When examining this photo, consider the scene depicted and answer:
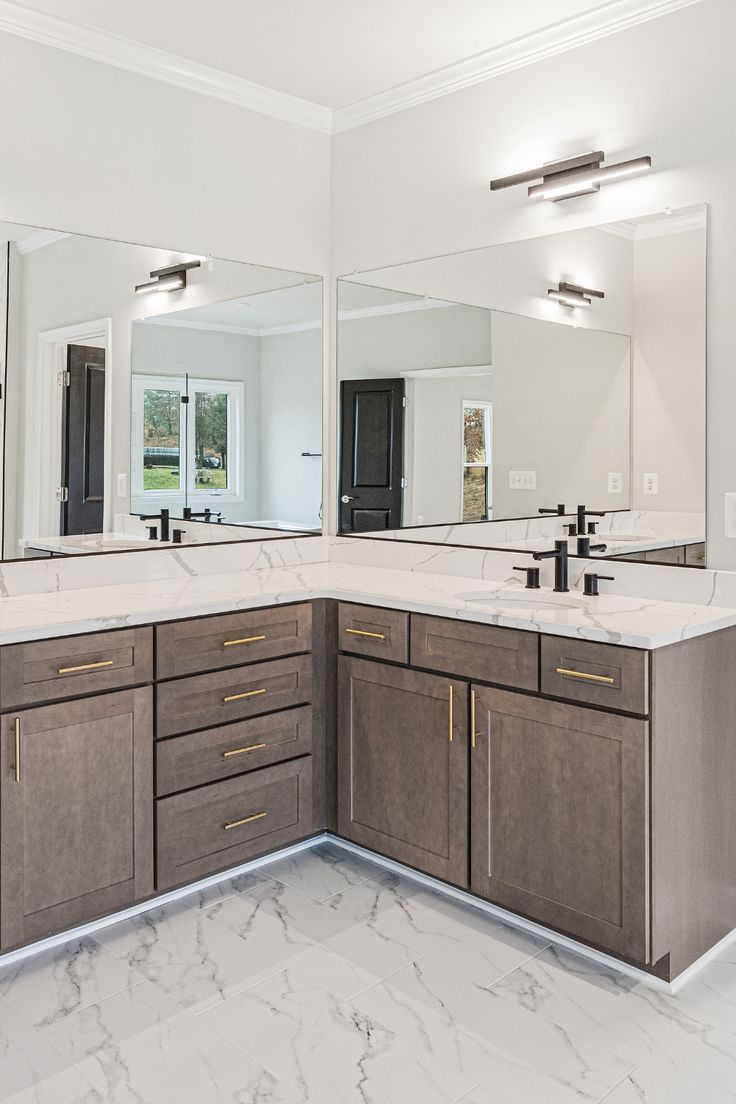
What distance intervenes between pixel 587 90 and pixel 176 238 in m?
1.44

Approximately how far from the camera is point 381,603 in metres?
2.76

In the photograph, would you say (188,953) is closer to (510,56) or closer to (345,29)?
(345,29)

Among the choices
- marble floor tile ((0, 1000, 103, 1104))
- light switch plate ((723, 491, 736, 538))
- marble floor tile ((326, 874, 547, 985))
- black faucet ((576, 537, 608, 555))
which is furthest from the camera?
black faucet ((576, 537, 608, 555))

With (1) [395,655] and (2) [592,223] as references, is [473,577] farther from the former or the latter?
(2) [592,223]

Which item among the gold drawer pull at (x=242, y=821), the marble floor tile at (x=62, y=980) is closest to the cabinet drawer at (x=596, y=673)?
the gold drawer pull at (x=242, y=821)

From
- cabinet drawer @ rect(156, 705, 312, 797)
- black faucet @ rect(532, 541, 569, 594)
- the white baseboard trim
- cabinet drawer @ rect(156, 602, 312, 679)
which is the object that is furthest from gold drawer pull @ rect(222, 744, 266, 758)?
black faucet @ rect(532, 541, 569, 594)

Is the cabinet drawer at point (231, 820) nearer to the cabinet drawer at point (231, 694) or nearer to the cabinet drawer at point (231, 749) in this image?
the cabinet drawer at point (231, 749)

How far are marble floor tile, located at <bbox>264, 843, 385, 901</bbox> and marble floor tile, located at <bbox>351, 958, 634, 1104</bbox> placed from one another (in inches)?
20.1

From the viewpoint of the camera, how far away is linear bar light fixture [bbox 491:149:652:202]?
264 cm

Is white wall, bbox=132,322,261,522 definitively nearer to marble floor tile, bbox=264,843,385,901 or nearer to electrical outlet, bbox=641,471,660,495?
marble floor tile, bbox=264,843,385,901

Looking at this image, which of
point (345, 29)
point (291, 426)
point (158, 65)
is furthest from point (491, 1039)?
point (158, 65)

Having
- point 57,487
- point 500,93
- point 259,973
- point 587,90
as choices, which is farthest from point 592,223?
point 259,973

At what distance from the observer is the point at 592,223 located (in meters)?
2.75

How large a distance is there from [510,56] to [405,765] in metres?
2.34
